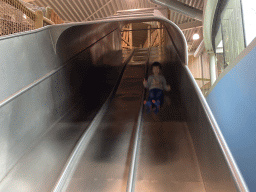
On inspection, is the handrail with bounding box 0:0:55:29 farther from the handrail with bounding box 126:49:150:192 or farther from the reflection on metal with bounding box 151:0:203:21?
the reflection on metal with bounding box 151:0:203:21

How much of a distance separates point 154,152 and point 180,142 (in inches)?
17.6

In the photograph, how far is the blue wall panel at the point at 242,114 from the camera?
380cm

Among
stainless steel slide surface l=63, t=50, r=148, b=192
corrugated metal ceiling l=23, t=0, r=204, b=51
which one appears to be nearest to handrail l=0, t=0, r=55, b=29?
stainless steel slide surface l=63, t=50, r=148, b=192

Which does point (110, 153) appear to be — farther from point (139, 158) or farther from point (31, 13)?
point (31, 13)

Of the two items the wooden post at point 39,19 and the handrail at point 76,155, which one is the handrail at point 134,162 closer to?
the handrail at point 76,155

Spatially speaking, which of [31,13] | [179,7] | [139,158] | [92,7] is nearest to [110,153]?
[139,158]

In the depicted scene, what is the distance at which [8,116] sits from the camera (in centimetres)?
304

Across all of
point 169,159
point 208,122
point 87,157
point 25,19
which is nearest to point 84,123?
point 87,157

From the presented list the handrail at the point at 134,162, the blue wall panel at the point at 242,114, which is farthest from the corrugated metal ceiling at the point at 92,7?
the handrail at the point at 134,162

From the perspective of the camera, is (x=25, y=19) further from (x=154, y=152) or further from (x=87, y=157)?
(x=154, y=152)

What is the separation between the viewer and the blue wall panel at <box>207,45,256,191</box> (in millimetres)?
3803

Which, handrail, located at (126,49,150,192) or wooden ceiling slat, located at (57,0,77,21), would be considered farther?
wooden ceiling slat, located at (57,0,77,21)

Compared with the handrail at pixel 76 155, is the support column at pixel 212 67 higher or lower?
higher

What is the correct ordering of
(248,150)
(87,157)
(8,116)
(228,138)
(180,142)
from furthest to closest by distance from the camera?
(228,138), (248,150), (180,142), (87,157), (8,116)
